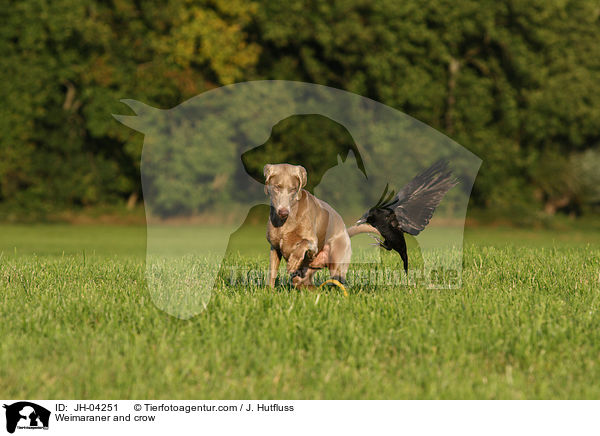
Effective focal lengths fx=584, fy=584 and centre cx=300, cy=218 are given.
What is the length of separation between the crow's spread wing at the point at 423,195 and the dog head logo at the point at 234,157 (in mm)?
105

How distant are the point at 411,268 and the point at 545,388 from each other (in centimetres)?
540

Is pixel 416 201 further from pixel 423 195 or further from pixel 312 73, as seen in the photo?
pixel 312 73

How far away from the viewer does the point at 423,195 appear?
22.8 feet

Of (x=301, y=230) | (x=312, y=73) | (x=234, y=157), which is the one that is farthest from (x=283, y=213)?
(x=312, y=73)

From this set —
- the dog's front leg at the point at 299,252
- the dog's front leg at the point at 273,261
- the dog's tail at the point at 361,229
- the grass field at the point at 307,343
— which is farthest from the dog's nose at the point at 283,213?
the dog's tail at the point at 361,229

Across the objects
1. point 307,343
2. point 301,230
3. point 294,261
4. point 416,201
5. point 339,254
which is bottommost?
point 307,343

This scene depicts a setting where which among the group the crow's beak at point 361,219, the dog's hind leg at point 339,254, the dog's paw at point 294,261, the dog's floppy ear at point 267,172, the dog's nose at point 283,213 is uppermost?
the dog's floppy ear at point 267,172

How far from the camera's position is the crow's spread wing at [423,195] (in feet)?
22.7

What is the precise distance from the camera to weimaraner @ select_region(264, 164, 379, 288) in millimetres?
5871

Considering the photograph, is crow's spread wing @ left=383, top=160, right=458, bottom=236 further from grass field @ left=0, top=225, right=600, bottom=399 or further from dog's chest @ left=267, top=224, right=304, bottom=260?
dog's chest @ left=267, top=224, right=304, bottom=260
